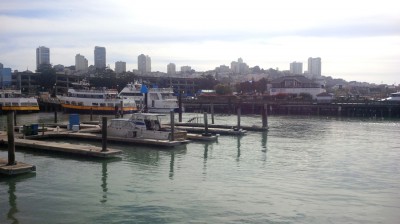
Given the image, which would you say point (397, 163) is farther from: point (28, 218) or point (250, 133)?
point (28, 218)

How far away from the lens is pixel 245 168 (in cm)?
2078

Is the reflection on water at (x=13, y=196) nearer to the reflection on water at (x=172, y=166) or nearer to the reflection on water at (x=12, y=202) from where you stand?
the reflection on water at (x=12, y=202)

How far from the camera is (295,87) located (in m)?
93.1

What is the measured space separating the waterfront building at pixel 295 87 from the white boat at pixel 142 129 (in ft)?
209

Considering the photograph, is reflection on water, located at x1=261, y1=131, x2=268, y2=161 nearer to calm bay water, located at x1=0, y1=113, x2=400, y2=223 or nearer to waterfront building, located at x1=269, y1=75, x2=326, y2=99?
calm bay water, located at x1=0, y1=113, x2=400, y2=223

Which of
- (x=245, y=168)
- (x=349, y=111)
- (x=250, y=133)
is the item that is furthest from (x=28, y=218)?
(x=349, y=111)

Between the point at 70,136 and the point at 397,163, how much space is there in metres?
21.2

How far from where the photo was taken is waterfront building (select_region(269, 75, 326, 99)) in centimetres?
9069

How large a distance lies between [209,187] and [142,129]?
1298 cm

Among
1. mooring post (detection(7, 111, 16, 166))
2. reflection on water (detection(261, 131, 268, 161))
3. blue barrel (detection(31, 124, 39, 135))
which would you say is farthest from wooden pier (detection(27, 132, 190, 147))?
mooring post (detection(7, 111, 16, 166))

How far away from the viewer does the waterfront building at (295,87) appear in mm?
90688

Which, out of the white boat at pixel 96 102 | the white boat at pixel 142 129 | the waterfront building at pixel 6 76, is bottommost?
the white boat at pixel 142 129

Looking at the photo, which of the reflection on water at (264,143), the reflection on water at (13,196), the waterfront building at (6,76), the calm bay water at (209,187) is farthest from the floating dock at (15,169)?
the waterfront building at (6,76)

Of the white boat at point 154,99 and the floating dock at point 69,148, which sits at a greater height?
the white boat at point 154,99
